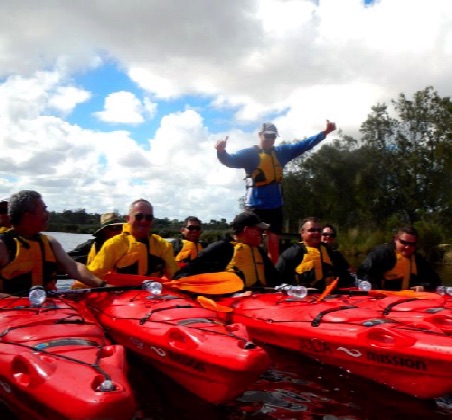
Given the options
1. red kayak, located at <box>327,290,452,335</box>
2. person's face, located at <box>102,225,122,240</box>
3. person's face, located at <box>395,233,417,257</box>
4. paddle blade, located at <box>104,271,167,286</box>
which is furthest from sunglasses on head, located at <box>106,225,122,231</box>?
person's face, located at <box>395,233,417,257</box>

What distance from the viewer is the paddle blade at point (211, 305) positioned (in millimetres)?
5352

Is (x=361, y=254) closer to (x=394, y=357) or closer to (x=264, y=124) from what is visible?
(x=264, y=124)

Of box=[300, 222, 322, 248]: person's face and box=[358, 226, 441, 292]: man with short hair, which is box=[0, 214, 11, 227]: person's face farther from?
box=[358, 226, 441, 292]: man with short hair

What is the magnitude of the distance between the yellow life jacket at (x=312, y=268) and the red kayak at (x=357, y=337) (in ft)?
2.82

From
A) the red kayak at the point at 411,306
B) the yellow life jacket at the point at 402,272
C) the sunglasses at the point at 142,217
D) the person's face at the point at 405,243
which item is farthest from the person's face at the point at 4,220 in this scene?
the person's face at the point at 405,243

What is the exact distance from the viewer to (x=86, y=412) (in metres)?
2.69

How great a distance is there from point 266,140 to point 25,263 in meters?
4.02

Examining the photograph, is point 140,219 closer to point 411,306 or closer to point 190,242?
point 411,306

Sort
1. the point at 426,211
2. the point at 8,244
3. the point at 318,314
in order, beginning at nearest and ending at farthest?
the point at 8,244 → the point at 318,314 → the point at 426,211

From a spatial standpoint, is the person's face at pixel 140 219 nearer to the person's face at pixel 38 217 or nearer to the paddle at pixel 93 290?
the paddle at pixel 93 290

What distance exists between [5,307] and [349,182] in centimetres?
3317

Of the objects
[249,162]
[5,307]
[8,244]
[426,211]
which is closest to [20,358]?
[5,307]

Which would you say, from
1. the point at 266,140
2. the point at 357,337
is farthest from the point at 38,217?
the point at 266,140

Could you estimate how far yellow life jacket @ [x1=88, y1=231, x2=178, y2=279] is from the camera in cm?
560
